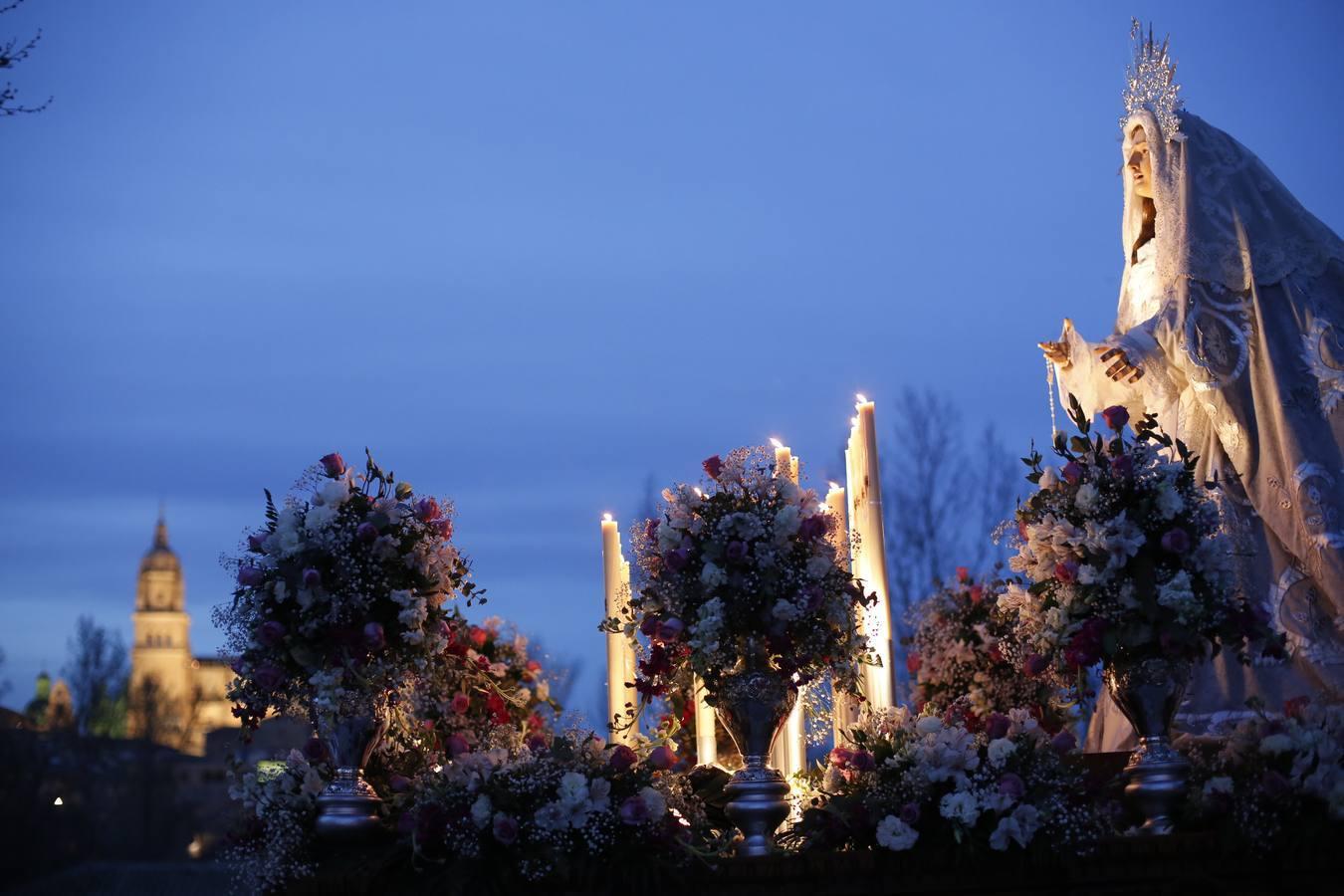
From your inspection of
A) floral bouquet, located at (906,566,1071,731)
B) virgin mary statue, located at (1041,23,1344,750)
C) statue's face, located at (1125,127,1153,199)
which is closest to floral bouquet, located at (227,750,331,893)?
floral bouquet, located at (906,566,1071,731)

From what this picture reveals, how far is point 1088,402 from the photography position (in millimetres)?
8539

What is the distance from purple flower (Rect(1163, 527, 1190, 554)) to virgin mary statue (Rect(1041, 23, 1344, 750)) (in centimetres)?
131

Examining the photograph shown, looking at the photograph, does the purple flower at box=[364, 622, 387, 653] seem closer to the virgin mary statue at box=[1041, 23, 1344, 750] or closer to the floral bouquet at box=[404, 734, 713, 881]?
the floral bouquet at box=[404, 734, 713, 881]

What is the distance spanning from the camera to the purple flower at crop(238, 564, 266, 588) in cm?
652

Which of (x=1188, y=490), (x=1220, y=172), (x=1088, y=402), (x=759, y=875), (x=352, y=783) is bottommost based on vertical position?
(x=759, y=875)

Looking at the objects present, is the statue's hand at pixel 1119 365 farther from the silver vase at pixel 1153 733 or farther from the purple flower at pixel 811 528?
the purple flower at pixel 811 528

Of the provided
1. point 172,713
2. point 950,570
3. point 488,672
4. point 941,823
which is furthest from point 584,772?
point 172,713

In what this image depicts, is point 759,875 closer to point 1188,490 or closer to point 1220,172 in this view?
point 1188,490

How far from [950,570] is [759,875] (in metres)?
15.1

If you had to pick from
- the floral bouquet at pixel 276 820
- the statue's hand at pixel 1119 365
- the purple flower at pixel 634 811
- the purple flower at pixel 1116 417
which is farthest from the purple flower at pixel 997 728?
the floral bouquet at pixel 276 820

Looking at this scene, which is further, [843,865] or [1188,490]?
[1188,490]

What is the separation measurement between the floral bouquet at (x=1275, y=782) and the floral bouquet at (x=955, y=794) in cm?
53

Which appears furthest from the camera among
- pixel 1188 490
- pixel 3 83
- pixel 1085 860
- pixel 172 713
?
pixel 172 713

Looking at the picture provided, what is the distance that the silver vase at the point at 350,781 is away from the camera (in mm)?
6320
